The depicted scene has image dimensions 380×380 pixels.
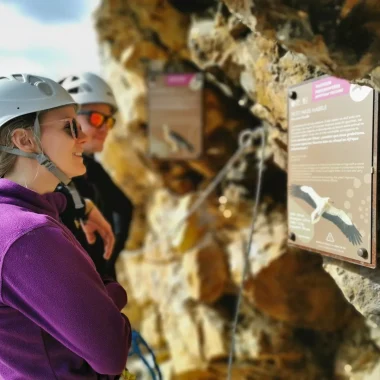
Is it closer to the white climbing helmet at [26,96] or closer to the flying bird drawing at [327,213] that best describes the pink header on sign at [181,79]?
the flying bird drawing at [327,213]

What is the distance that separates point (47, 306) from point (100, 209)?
1184 millimetres

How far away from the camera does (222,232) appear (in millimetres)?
3814

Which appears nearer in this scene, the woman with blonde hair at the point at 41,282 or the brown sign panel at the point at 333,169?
the woman with blonde hair at the point at 41,282

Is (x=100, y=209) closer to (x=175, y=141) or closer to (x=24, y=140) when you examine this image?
(x=24, y=140)

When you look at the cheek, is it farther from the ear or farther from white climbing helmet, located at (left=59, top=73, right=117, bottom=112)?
white climbing helmet, located at (left=59, top=73, right=117, bottom=112)

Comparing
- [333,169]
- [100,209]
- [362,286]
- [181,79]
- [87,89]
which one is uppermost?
[181,79]

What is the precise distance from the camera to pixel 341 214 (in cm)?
158

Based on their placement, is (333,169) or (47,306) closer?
(47,306)

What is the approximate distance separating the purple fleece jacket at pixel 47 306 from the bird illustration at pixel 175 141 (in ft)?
8.85

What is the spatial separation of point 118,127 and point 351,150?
356 centimetres

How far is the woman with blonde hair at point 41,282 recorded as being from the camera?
0.96 metres

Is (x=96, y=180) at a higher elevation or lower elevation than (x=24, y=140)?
lower

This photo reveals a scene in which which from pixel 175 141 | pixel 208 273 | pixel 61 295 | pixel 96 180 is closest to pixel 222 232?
pixel 208 273

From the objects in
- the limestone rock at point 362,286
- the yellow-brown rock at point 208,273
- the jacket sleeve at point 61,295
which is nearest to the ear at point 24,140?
the jacket sleeve at point 61,295
